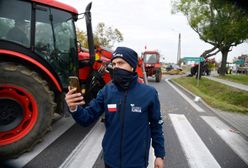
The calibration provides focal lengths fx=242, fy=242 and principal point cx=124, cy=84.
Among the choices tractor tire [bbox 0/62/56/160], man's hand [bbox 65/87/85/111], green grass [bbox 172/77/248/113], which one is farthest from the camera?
green grass [bbox 172/77/248/113]

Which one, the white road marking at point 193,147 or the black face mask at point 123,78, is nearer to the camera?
the black face mask at point 123,78

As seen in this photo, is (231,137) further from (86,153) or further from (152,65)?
(152,65)

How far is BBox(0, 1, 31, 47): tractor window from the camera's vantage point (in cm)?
384

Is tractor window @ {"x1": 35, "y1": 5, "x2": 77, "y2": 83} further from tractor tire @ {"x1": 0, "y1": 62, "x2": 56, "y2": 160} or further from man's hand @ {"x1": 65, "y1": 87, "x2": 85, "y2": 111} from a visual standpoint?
man's hand @ {"x1": 65, "y1": 87, "x2": 85, "y2": 111}

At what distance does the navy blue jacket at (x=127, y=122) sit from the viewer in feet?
6.80

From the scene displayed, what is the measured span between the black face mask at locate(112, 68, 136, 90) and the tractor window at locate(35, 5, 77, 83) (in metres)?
2.59

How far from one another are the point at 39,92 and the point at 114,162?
225cm

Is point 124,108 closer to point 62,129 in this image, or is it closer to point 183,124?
point 62,129

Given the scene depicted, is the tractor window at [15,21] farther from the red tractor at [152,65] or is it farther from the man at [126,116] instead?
the red tractor at [152,65]

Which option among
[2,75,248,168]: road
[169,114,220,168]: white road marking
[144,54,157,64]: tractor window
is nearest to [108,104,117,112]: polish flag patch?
[2,75,248,168]: road

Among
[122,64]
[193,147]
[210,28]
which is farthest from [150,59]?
[122,64]

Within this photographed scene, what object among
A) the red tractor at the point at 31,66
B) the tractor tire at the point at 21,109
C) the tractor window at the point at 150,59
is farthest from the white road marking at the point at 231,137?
the tractor window at the point at 150,59

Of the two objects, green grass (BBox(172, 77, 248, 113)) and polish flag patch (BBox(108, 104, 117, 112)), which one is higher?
polish flag patch (BBox(108, 104, 117, 112))

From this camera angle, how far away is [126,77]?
2.08 metres
